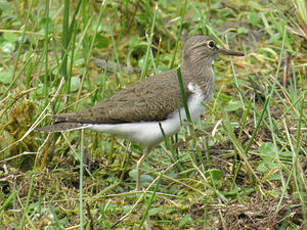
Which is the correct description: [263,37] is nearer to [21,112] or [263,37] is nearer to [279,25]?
[279,25]

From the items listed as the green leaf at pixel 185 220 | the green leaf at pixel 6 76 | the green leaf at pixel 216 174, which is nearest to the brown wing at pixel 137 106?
the green leaf at pixel 216 174

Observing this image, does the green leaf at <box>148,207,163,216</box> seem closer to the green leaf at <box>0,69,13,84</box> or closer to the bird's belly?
the bird's belly

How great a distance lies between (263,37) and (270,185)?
288cm

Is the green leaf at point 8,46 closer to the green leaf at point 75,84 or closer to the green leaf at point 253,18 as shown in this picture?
the green leaf at point 75,84

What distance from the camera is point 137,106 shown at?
441cm

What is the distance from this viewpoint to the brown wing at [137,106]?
4312 mm

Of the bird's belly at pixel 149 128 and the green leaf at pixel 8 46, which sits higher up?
the bird's belly at pixel 149 128

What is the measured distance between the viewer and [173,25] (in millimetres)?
6707

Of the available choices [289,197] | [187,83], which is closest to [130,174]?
[187,83]

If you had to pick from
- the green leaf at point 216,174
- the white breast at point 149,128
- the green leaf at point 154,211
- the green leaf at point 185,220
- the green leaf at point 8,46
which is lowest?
the green leaf at point 154,211

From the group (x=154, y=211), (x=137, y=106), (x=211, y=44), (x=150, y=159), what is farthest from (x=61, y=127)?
(x=211, y=44)

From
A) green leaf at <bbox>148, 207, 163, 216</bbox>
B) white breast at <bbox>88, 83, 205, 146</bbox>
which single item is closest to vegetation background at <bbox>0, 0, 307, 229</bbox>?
green leaf at <bbox>148, 207, 163, 216</bbox>

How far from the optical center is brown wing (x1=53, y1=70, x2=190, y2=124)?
4.31 m

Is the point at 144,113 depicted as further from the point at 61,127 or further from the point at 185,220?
the point at 185,220
